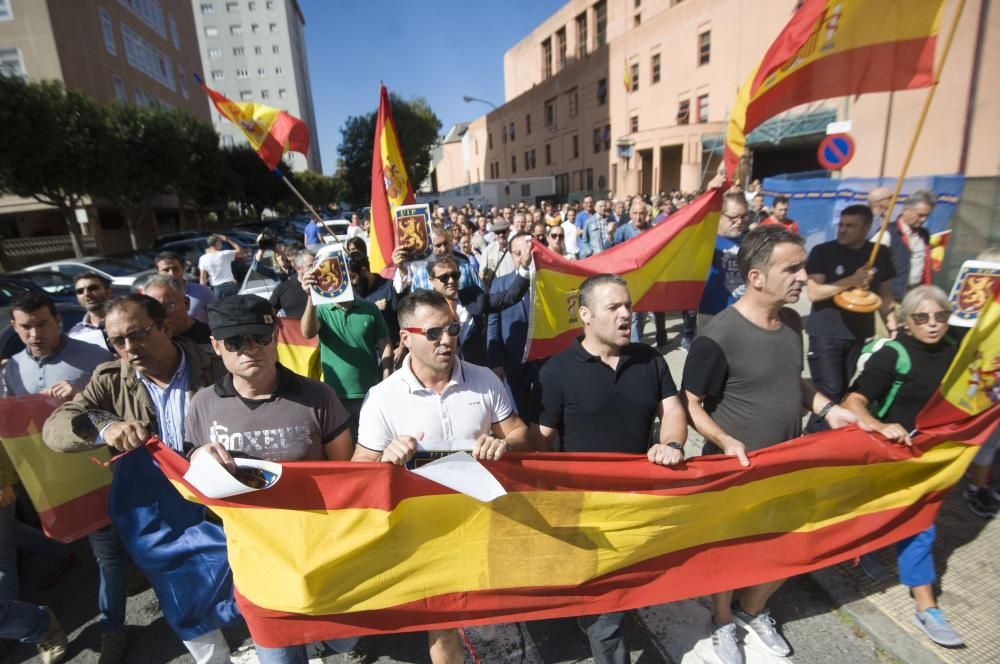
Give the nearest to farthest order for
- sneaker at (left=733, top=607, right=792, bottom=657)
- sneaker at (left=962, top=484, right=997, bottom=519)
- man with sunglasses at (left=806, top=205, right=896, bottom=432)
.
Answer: sneaker at (left=733, top=607, right=792, bottom=657) < sneaker at (left=962, top=484, right=997, bottom=519) < man with sunglasses at (left=806, top=205, right=896, bottom=432)

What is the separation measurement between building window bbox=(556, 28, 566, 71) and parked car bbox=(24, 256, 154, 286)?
4990cm

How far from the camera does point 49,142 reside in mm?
16922

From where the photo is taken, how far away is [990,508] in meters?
3.68

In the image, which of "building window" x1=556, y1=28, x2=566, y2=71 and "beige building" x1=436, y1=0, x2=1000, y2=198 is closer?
"beige building" x1=436, y1=0, x2=1000, y2=198

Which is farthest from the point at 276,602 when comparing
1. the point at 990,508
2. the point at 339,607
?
the point at 990,508

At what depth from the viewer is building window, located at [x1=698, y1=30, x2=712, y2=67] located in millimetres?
31769

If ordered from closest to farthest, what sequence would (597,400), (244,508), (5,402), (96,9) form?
(244,508) → (597,400) → (5,402) → (96,9)

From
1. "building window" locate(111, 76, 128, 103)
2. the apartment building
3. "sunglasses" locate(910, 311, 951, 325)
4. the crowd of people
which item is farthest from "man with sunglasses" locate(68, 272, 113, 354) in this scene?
the apartment building

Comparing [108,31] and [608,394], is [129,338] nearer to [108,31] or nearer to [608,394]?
[608,394]

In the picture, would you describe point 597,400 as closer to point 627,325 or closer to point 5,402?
point 627,325

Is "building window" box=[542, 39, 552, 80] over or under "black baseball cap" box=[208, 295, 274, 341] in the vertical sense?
over

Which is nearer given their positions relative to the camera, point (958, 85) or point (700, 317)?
point (700, 317)

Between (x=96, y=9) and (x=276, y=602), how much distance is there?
3767 centimetres

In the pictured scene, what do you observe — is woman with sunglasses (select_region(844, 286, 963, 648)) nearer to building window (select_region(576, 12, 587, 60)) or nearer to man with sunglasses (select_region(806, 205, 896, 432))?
man with sunglasses (select_region(806, 205, 896, 432))
